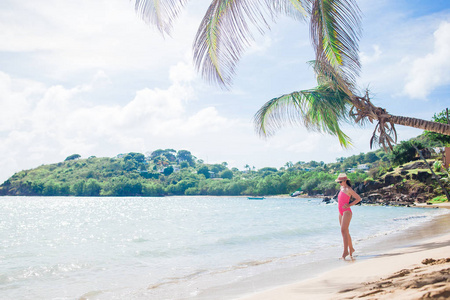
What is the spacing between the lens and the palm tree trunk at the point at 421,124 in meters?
6.95

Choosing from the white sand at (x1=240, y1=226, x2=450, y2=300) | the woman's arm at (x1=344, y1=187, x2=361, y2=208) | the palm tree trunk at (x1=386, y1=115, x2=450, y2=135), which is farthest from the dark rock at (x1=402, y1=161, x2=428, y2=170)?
the white sand at (x1=240, y1=226, x2=450, y2=300)

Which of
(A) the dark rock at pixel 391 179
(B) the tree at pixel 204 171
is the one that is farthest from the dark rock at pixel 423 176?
(B) the tree at pixel 204 171

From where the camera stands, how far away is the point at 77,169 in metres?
132

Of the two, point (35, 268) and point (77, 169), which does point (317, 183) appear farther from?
point (77, 169)

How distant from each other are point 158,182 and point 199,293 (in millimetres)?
120867

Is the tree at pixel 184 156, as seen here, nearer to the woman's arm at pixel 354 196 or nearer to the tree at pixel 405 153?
the tree at pixel 405 153

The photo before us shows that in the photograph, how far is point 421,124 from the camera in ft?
23.5

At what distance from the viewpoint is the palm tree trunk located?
6953 millimetres

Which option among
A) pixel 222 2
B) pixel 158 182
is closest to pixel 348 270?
pixel 222 2

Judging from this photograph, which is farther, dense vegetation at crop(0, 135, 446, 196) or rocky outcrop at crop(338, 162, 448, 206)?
dense vegetation at crop(0, 135, 446, 196)

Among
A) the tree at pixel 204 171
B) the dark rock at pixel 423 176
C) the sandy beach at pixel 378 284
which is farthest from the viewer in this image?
the tree at pixel 204 171

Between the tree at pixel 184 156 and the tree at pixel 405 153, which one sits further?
the tree at pixel 184 156

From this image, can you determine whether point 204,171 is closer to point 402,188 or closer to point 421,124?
point 402,188

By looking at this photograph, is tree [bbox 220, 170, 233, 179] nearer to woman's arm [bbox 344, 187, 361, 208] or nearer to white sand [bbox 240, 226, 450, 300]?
woman's arm [bbox 344, 187, 361, 208]
